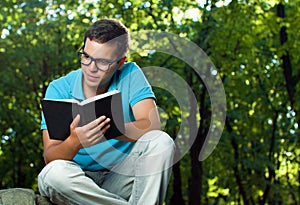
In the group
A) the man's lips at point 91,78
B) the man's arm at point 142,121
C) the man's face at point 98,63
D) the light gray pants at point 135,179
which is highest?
the man's face at point 98,63

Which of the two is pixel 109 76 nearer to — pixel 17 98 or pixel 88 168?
pixel 88 168

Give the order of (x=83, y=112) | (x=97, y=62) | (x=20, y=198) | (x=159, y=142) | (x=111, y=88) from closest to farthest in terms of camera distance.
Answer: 1. (x=83, y=112)
2. (x=159, y=142)
3. (x=20, y=198)
4. (x=97, y=62)
5. (x=111, y=88)

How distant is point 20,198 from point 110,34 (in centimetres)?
125

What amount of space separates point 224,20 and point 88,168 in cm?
913

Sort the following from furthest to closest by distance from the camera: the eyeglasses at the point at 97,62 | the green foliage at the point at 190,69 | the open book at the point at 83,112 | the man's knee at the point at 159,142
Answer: the green foliage at the point at 190,69 → the eyeglasses at the point at 97,62 → the man's knee at the point at 159,142 → the open book at the point at 83,112

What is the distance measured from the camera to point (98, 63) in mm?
3889

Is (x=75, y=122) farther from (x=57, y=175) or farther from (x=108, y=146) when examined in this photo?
(x=108, y=146)

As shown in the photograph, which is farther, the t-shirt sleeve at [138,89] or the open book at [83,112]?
the t-shirt sleeve at [138,89]

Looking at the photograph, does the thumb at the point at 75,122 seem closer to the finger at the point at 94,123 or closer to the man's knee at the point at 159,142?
the finger at the point at 94,123

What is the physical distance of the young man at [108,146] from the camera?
3553 mm

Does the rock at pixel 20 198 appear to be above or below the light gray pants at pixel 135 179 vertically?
below

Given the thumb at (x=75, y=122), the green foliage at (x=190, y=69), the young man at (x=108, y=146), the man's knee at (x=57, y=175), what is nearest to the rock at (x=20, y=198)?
the young man at (x=108, y=146)

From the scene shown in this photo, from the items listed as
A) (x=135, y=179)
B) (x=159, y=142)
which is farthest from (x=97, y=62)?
(x=135, y=179)

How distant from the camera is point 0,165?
54.8 ft
